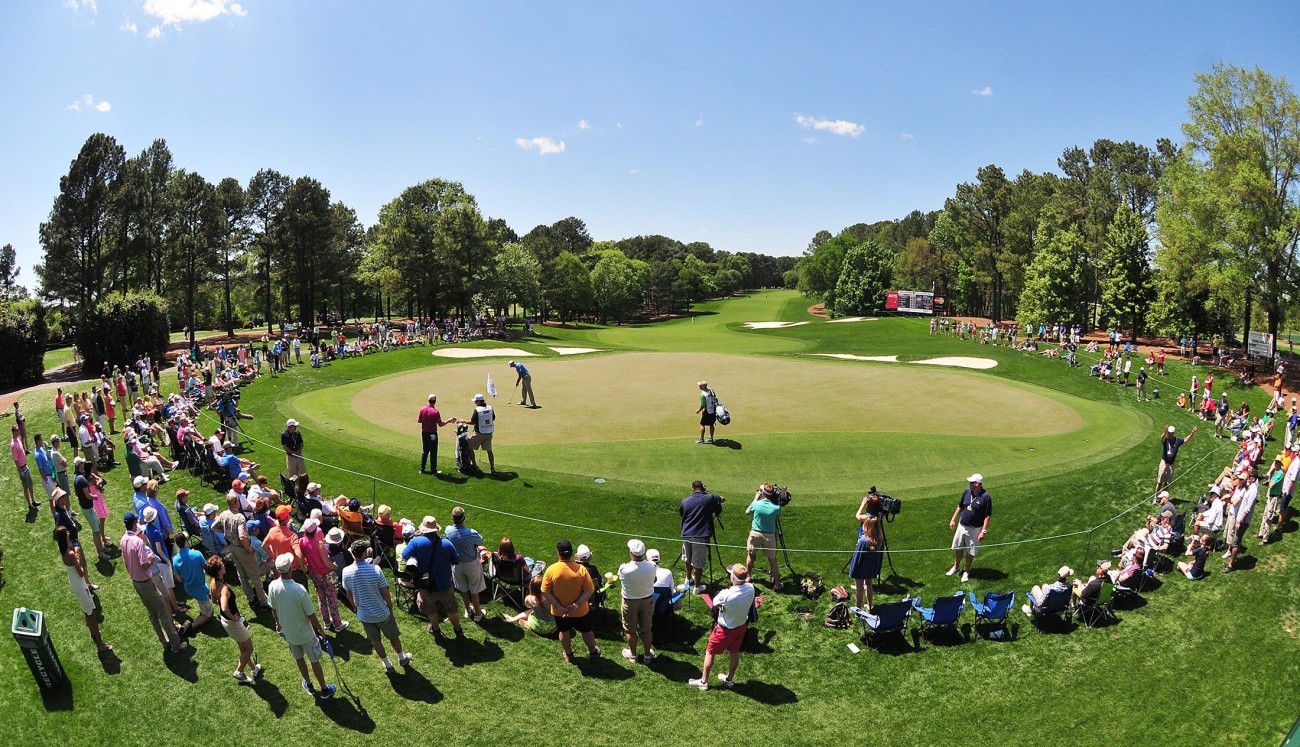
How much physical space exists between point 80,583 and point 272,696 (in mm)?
3783

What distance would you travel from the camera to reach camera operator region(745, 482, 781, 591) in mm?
12969

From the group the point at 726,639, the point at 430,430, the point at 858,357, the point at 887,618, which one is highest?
the point at 858,357

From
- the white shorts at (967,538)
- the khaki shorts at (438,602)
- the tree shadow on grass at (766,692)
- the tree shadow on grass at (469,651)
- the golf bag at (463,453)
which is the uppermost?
the golf bag at (463,453)

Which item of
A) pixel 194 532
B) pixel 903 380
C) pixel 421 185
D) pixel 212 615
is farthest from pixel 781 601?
pixel 421 185

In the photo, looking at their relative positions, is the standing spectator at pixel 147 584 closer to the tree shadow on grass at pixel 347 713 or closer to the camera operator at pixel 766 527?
the tree shadow on grass at pixel 347 713

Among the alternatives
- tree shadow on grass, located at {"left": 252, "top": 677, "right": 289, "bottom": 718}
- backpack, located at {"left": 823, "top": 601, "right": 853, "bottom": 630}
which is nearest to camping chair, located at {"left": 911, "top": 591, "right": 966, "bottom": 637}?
backpack, located at {"left": 823, "top": 601, "right": 853, "bottom": 630}

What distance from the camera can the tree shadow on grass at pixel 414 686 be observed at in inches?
382

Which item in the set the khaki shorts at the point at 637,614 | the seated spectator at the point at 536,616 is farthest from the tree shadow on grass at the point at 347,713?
the khaki shorts at the point at 637,614

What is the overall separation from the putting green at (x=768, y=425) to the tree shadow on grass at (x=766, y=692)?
28.4 feet

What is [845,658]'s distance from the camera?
36.4 ft

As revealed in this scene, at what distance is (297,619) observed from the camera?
9266 millimetres

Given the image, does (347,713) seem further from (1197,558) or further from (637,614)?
(1197,558)

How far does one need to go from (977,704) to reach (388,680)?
27.7ft

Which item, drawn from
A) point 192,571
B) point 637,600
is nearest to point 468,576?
point 637,600
